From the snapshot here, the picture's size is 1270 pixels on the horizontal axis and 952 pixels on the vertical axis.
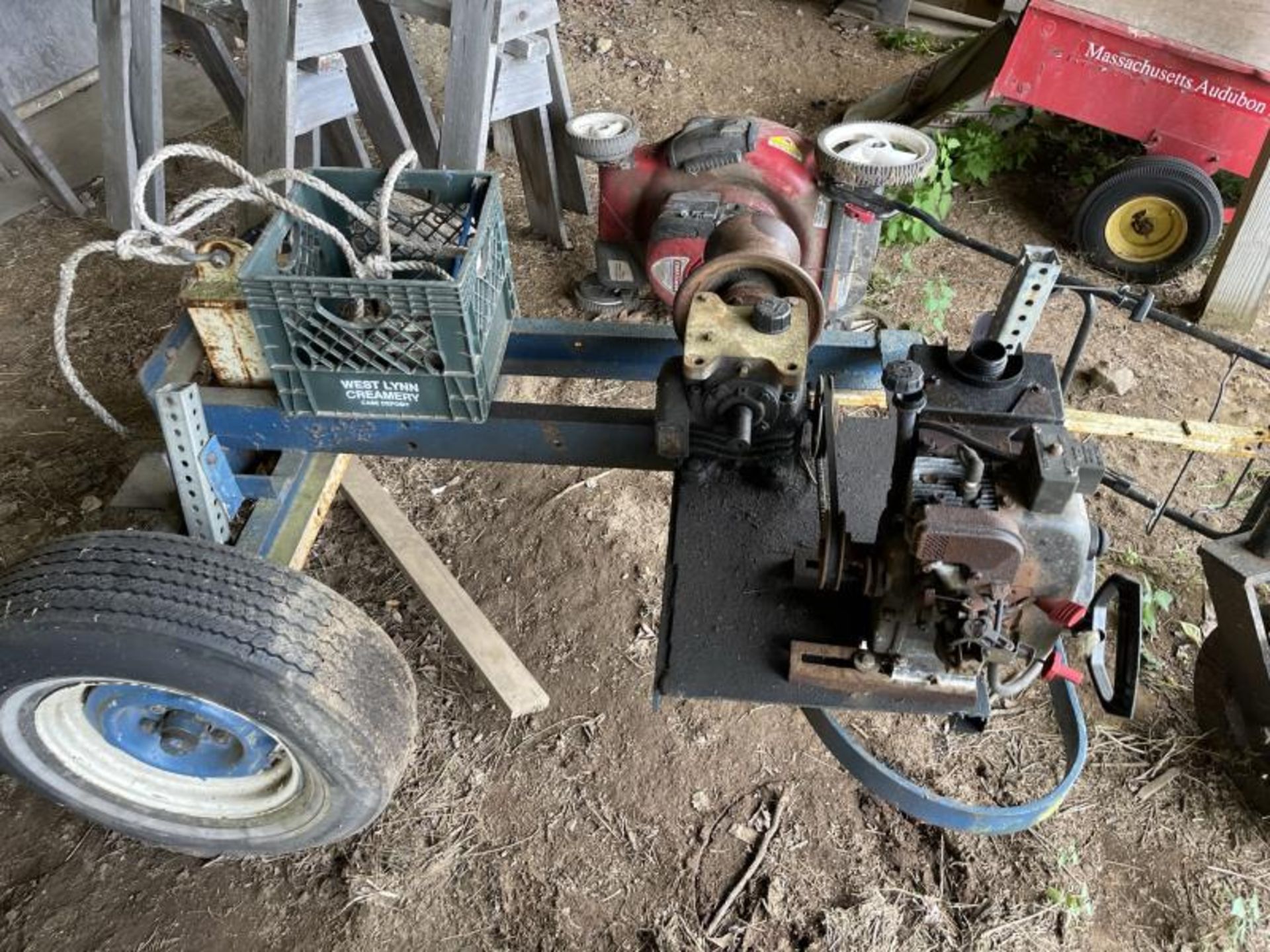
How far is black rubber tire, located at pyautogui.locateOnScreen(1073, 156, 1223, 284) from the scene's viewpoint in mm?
3967

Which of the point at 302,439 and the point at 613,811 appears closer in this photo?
the point at 302,439

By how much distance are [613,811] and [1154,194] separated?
3.45 m

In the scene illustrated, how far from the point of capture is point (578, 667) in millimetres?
2842

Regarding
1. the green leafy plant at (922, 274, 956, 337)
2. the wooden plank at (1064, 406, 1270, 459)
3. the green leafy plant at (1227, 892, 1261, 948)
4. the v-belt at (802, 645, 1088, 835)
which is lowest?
the green leafy plant at (1227, 892, 1261, 948)

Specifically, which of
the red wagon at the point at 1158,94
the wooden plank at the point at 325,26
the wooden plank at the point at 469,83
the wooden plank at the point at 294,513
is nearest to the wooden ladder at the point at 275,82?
the wooden plank at the point at 325,26

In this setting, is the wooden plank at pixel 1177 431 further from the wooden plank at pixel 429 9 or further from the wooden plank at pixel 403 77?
the wooden plank at pixel 403 77

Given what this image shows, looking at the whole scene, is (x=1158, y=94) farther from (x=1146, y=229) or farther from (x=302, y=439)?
(x=302, y=439)

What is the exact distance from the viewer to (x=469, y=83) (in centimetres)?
324

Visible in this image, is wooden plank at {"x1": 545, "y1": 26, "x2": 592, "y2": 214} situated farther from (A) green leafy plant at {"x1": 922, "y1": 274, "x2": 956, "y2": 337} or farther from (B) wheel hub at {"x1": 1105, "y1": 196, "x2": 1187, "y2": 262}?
(B) wheel hub at {"x1": 1105, "y1": 196, "x2": 1187, "y2": 262}

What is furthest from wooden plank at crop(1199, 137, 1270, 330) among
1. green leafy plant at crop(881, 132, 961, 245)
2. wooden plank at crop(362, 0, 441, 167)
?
wooden plank at crop(362, 0, 441, 167)

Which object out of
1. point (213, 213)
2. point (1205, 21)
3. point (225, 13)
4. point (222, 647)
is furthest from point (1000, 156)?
point (222, 647)

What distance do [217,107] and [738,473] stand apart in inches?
176

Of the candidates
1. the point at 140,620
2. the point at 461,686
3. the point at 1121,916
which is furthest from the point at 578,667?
the point at 1121,916

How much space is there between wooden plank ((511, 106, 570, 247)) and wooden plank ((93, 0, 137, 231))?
1.49 meters
